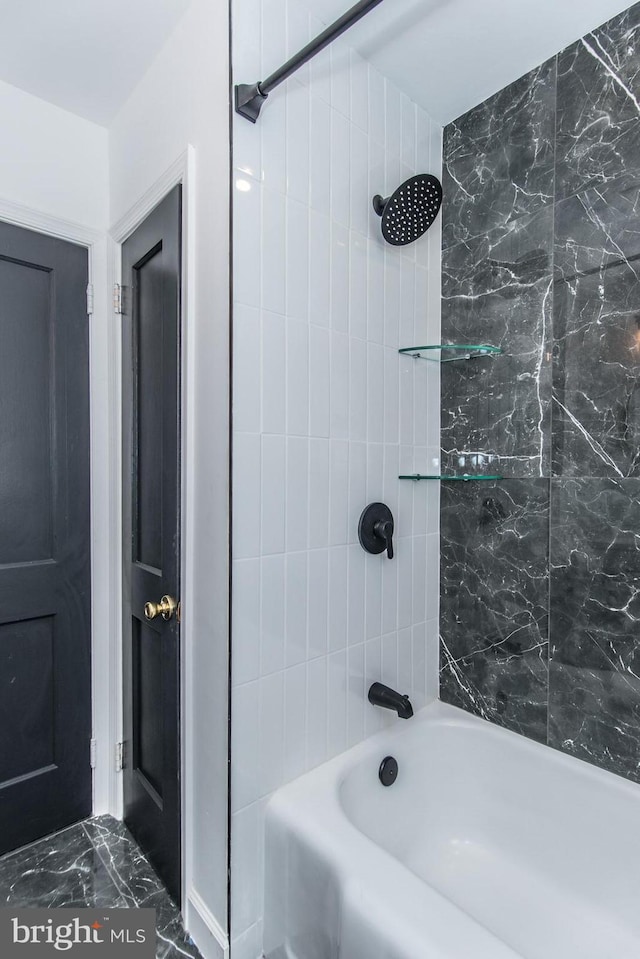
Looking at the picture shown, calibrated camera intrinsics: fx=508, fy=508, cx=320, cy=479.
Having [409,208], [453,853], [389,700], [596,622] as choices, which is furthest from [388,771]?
[409,208]

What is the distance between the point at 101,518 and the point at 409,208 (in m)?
1.43

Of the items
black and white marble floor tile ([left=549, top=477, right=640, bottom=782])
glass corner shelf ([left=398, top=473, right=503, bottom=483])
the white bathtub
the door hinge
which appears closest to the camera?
the white bathtub

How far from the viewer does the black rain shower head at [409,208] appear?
141 cm

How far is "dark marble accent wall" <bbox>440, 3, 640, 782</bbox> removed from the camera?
1.35 m

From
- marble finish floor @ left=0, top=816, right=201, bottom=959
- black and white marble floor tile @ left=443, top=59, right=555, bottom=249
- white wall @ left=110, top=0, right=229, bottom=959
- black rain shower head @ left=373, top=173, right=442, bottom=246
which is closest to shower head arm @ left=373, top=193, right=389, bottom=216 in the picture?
black rain shower head @ left=373, top=173, right=442, bottom=246

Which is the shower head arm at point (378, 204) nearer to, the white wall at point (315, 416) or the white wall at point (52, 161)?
the white wall at point (315, 416)

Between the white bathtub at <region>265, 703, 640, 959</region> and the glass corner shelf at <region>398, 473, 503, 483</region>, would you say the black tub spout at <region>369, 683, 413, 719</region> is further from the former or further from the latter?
the glass corner shelf at <region>398, 473, 503, 483</region>

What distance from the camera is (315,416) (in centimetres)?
137

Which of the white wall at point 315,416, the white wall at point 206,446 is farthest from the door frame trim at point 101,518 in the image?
the white wall at point 315,416

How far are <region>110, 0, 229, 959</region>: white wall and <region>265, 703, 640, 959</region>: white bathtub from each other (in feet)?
0.62

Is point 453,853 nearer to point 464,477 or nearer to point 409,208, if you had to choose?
point 464,477

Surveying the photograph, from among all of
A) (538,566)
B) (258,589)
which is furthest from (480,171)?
(258,589)

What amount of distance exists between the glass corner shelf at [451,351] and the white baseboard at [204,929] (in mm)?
1639

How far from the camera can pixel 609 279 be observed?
4.49 feet
